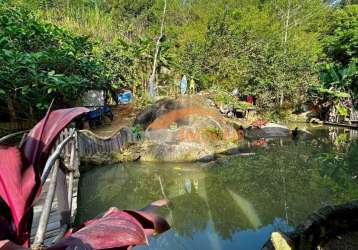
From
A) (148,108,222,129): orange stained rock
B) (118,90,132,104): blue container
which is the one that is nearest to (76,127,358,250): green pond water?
(148,108,222,129): orange stained rock

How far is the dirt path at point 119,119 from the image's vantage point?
11.2 metres

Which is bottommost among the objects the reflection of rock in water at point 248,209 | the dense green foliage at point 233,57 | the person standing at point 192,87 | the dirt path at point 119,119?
the reflection of rock in water at point 248,209

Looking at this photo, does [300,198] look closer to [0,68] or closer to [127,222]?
[0,68]

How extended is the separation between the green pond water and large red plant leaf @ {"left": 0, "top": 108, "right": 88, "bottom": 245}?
170 inches

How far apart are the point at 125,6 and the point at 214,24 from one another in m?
11.2

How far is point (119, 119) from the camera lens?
44.6ft

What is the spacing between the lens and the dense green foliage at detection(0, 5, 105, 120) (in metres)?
4.50

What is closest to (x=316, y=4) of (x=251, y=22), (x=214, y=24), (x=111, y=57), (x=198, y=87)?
(x=251, y=22)

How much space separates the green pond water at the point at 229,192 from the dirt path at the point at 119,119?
2.77 meters

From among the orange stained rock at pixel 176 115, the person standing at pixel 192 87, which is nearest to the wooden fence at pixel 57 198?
the orange stained rock at pixel 176 115

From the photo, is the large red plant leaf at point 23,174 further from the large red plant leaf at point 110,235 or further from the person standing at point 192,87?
the person standing at point 192,87

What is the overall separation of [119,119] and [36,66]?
8.45m

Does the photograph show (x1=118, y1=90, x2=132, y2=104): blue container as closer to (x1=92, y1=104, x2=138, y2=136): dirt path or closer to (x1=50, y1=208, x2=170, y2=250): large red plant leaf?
(x1=92, y1=104, x2=138, y2=136): dirt path

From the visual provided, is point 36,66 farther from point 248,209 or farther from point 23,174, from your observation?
point 23,174
